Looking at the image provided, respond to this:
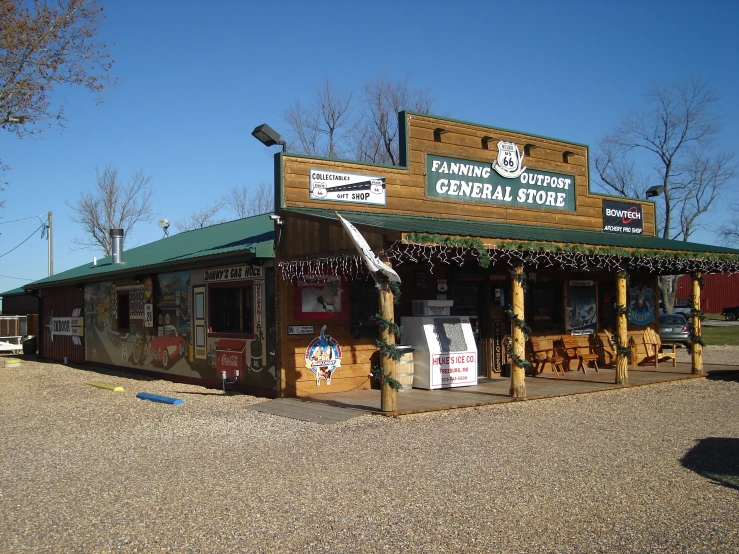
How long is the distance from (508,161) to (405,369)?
17.3ft

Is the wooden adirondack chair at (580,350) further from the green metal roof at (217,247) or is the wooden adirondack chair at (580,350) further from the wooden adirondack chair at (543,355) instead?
the green metal roof at (217,247)

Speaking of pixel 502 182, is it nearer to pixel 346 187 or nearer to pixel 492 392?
pixel 346 187

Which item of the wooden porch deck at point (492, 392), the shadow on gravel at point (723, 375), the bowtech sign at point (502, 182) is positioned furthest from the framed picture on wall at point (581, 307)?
the shadow on gravel at point (723, 375)

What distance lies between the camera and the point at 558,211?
15812 mm

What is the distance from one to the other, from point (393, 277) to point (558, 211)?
746cm

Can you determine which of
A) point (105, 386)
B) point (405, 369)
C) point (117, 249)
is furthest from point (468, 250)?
point (117, 249)

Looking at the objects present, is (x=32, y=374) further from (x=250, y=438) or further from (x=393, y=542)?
(x=393, y=542)

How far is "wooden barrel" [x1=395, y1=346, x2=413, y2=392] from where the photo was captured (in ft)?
39.9

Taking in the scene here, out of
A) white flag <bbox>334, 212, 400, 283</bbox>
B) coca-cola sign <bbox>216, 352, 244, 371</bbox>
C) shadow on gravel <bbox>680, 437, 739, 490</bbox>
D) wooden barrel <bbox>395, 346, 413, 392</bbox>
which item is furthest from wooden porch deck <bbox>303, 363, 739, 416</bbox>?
shadow on gravel <bbox>680, 437, 739, 490</bbox>

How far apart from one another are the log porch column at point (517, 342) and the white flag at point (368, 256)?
2602 mm

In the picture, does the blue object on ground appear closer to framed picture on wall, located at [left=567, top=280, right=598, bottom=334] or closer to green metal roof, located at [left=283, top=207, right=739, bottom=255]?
green metal roof, located at [left=283, top=207, right=739, bottom=255]

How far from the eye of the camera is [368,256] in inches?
372

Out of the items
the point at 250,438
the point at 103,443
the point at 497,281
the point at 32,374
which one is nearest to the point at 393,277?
the point at 250,438

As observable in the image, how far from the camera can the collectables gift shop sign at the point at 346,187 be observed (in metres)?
12.3
